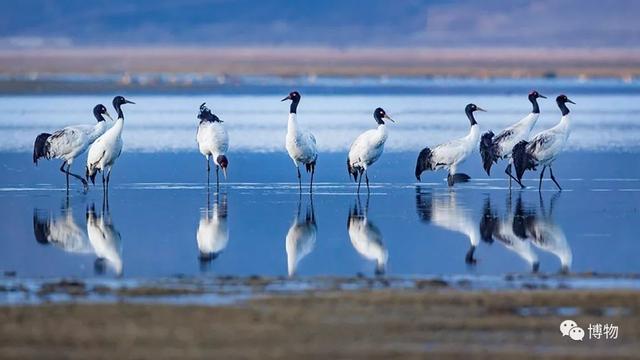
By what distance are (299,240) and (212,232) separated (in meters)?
1.11

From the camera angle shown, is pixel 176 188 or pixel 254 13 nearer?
pixel 176 188

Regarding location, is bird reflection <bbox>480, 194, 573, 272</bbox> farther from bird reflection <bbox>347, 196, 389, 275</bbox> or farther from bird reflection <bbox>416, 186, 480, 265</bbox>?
bird reflection <bbox>347, 196, 389, 275</bbox>

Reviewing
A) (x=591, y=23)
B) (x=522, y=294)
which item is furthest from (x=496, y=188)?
(x=591, y=23)

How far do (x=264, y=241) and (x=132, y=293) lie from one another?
324cm

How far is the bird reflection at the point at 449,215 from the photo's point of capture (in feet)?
48.3

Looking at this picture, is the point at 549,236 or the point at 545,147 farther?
the point at 545,147

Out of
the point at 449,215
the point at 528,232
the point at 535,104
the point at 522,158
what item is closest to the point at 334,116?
the point at 535,104

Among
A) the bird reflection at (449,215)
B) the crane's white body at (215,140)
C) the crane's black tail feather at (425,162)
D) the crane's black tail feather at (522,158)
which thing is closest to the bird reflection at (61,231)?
the crane's white body at (215,140)

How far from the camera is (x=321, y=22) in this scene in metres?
142

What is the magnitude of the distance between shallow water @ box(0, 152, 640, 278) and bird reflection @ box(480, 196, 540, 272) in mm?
18

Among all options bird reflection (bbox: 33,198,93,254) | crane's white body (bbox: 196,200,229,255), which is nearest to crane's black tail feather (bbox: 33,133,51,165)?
bird reflection (bbox: 33,198,93,254)

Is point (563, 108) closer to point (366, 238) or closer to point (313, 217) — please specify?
Answer: point (313, 217)

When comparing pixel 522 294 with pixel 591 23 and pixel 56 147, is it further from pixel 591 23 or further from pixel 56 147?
pixel 591 23

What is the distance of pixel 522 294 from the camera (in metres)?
11.3
